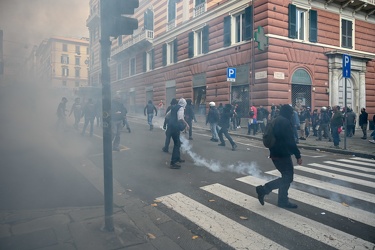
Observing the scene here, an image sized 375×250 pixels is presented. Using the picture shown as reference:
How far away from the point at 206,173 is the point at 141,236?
3.21 meters

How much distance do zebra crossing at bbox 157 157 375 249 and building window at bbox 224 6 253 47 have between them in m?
13.0

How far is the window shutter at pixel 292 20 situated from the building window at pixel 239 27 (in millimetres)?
2327

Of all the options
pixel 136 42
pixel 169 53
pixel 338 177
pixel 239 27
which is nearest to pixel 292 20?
pixel 239 27

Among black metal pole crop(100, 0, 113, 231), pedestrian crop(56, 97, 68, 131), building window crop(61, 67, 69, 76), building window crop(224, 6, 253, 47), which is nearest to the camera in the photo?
black metal pole crop(100, 0, 113, 231)

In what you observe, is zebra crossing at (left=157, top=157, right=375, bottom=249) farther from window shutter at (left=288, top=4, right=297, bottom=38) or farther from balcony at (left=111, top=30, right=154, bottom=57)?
balcony at (left=111, top=30, right=154, bottom=57)

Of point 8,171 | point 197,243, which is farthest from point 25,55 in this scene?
point 197,243

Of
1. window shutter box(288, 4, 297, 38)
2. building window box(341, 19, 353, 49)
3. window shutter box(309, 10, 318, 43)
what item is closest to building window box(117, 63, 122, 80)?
window shutter box(288, 4, 297, 38)

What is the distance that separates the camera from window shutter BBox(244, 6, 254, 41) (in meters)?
17.0

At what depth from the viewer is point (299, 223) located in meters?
3.79

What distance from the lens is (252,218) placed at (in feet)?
13.0

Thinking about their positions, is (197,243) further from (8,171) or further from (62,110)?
(62,110)

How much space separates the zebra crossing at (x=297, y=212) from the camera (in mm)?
3312

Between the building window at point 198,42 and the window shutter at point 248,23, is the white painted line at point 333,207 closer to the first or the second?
the window shutter at point 248,23

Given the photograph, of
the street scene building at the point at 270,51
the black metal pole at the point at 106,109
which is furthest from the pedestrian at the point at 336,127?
the black metal pole at the point at 106,109
